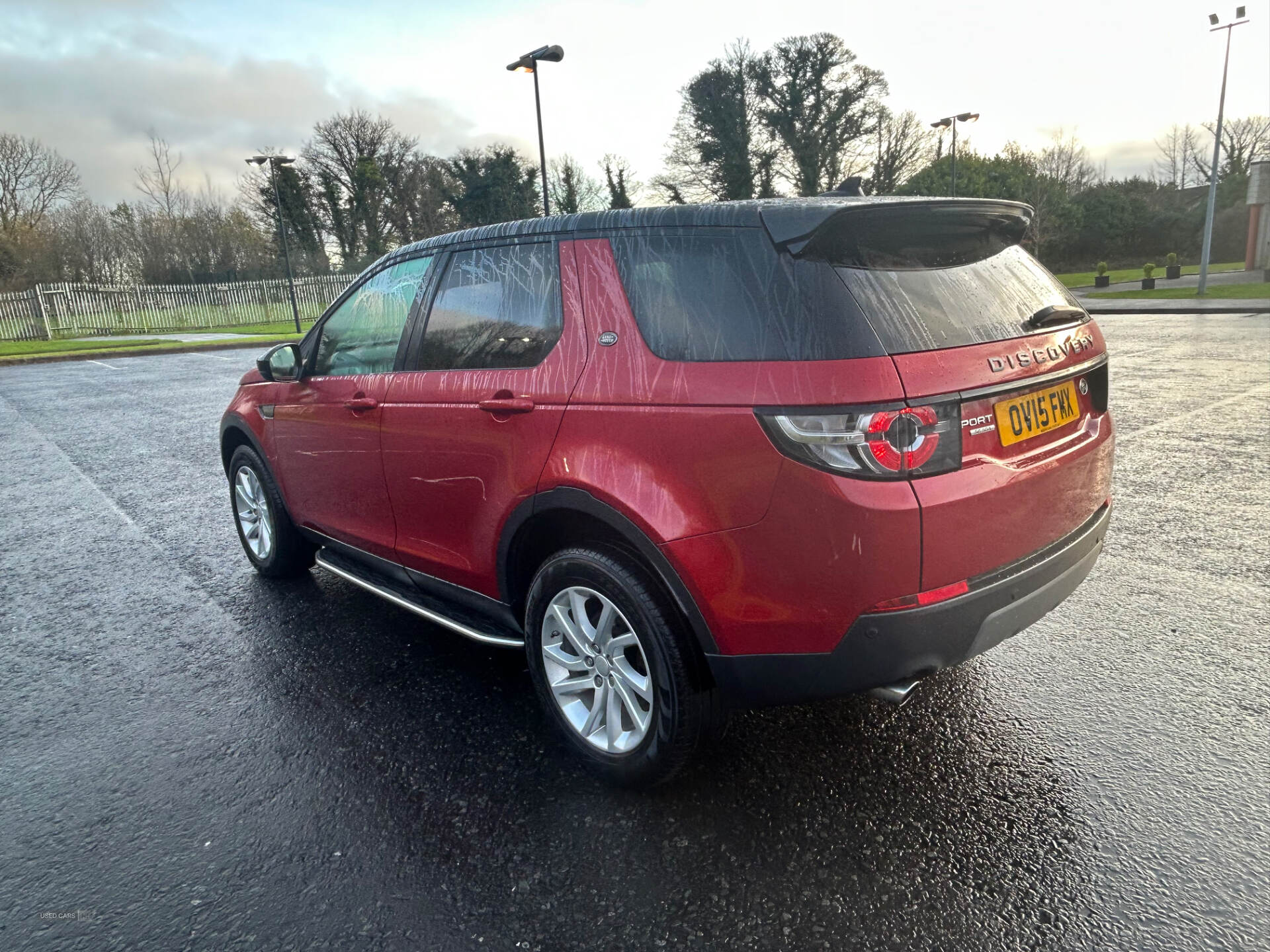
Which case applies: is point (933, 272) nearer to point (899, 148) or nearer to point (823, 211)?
point (823, 211)

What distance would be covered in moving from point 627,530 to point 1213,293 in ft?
95.9

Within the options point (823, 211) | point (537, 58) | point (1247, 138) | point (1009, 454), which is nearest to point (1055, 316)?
→ point (1009, 454)

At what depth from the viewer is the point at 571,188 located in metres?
50.5

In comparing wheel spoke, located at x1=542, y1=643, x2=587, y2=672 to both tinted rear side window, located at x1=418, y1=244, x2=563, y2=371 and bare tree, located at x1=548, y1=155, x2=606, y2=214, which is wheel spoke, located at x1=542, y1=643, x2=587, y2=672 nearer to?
tinted rear side window, located at x1=418, y1=244, x2=563, y2=371

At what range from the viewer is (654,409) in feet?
7.74

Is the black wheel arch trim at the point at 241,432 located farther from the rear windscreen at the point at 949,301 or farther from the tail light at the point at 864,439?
the rear windscreen at the point at 949,301

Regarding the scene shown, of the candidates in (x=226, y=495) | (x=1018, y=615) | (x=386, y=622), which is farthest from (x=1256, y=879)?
(x=226, y=495)

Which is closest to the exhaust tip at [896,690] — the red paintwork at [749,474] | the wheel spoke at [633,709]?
the red paintwork at [749,474]

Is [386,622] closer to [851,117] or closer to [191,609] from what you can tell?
[191,609]

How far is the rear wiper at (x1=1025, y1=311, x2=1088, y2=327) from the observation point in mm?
2588

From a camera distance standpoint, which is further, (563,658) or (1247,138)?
(1247,138)

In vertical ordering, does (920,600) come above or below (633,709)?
above

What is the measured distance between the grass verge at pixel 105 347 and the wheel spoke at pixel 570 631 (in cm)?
2456

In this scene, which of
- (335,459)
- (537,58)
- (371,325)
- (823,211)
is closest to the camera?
(823,211)
